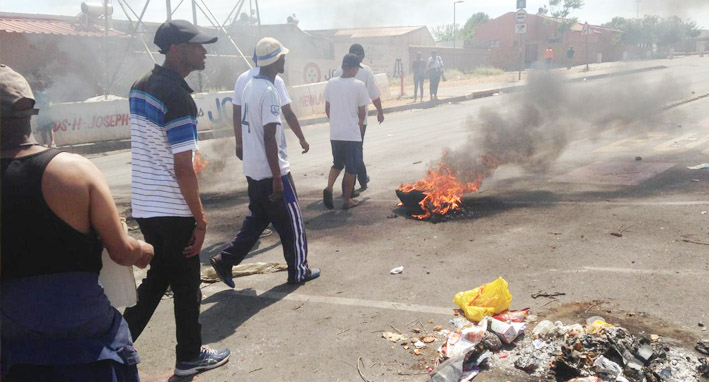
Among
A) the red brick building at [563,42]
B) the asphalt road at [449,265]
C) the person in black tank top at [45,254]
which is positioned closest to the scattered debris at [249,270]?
the asphalt road at [449,265]

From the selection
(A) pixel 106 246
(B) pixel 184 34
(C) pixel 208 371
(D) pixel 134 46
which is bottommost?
(C) pixel 208 371

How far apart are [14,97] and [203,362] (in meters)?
2.05

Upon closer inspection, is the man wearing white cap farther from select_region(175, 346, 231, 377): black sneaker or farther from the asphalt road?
select_region(175, 346, 231, 377): black sneaker

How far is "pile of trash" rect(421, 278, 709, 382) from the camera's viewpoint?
10.2 ft

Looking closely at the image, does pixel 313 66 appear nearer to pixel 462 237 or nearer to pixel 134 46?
pixel 134 46

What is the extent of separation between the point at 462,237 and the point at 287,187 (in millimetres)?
2038

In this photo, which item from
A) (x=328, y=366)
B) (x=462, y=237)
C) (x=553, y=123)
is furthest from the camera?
(x=553, y=123)

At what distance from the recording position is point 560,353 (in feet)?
11.0

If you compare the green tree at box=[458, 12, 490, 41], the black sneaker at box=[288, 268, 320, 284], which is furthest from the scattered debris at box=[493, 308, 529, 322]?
the green tree at box=[458, 12, 490, 41]

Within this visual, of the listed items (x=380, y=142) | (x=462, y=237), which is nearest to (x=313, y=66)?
(x=380, y=142)

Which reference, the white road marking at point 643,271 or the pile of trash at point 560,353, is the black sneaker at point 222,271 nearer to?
the pile of trash at point 560,353

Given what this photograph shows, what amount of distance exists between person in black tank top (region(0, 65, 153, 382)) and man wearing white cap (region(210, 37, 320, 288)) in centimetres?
254

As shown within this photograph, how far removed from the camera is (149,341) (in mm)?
4039

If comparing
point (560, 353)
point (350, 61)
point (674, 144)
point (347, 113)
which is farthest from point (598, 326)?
point (674, 144)
